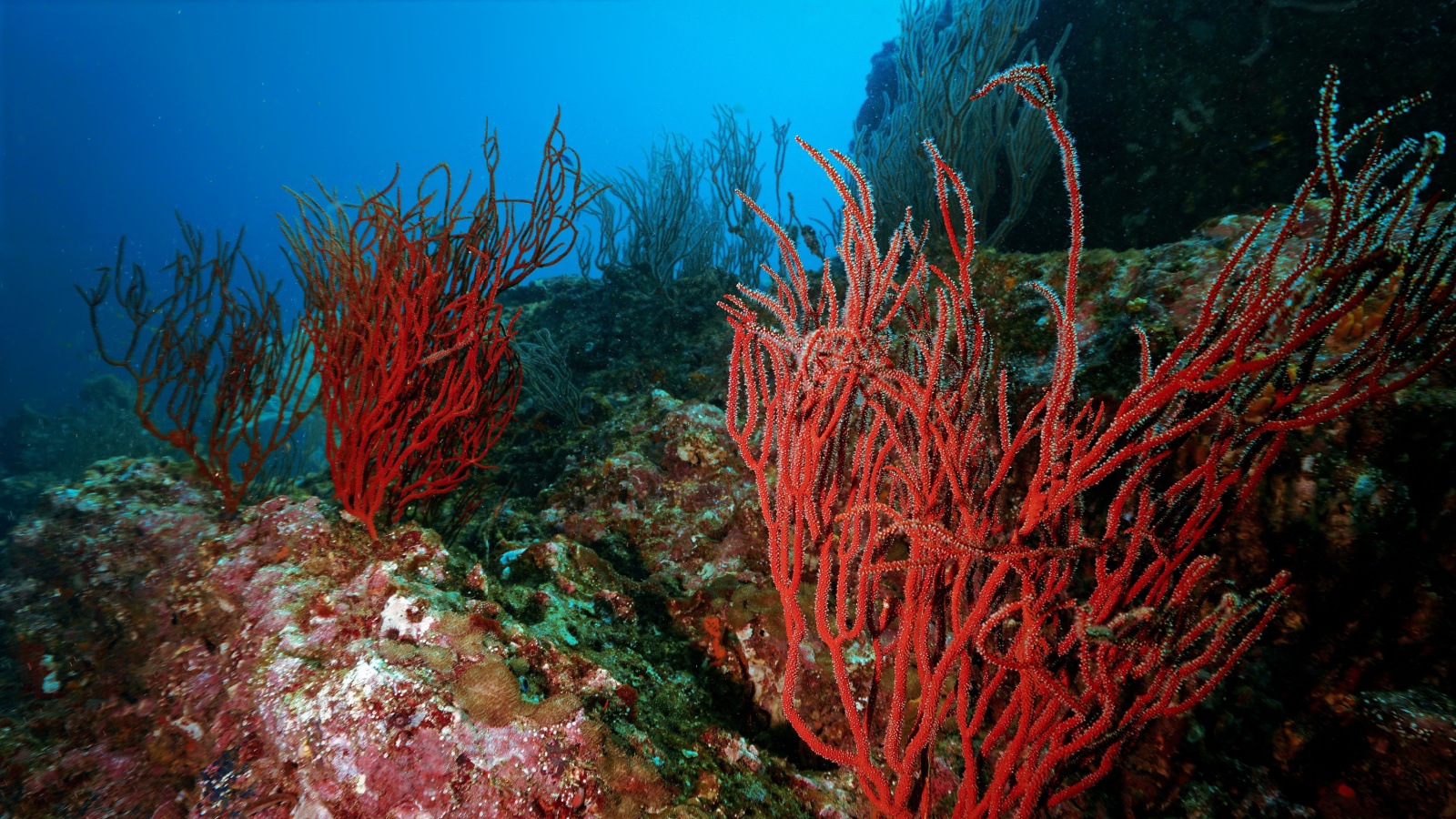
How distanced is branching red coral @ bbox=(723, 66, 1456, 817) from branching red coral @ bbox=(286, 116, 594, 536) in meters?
2.00

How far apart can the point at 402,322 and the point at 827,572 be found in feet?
8.15

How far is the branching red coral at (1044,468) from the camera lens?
124 centimetres

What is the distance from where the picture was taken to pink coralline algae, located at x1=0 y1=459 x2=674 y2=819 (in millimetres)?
1620

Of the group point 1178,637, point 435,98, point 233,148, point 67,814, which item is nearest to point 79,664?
point 67,814

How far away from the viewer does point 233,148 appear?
78125 mm

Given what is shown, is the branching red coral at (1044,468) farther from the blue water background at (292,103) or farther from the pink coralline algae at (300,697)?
the blue water background at (292,103)

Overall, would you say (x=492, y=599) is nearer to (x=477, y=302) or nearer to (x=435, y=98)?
(x=477, y=302)

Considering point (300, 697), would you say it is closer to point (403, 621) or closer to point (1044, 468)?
point (403, 621)

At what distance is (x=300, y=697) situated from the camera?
1763 mm

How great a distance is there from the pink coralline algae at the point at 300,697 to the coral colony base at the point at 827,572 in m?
0.01

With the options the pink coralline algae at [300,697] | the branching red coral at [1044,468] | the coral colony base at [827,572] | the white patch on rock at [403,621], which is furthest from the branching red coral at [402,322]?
the branching red coral at [1044,468]

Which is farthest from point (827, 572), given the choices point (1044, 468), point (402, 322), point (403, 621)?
point (402, 322)

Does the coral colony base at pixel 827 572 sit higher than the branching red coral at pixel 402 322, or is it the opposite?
the branching red coral at pixel 402 322

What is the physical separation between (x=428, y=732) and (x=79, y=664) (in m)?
2.38
